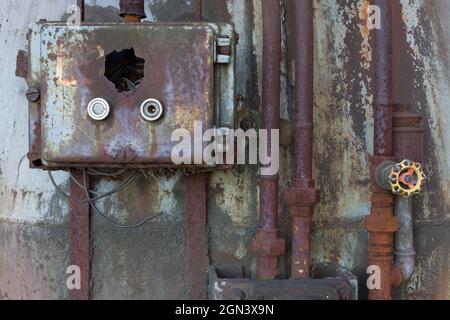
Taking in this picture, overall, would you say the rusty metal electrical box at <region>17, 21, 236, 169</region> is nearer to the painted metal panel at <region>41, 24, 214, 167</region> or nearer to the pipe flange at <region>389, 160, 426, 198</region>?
the painted metal panel at <region>41, 24, 214, 167</region>

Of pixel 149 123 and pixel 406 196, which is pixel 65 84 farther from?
pixel 406 196

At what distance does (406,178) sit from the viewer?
1.46m

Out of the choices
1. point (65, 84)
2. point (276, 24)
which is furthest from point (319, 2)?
point (65, 84)

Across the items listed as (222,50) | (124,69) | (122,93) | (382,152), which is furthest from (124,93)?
(382,152)

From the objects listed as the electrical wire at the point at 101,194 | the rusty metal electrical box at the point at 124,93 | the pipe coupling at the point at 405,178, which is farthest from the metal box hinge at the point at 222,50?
the pipe coupling at the point at 405,178

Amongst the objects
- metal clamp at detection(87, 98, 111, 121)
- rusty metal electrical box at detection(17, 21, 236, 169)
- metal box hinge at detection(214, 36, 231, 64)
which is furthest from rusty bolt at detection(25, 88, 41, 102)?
metal box hinge at detection(214, 36, 231, 64)

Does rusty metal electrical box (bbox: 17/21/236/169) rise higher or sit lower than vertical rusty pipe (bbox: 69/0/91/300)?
higher

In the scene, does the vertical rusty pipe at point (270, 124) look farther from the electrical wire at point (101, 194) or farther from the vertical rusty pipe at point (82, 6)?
the vertical rusty pipe at point (82, 6)

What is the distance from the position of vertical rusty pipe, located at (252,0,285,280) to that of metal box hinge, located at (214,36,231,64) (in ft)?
0.52

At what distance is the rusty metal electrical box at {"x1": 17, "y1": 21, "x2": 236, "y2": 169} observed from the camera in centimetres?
141

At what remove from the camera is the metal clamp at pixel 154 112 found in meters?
1.40

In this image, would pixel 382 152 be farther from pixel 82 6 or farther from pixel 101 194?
pixel 82 6

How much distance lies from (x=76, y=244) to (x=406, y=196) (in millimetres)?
965

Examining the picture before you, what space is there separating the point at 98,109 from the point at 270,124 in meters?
0.48
